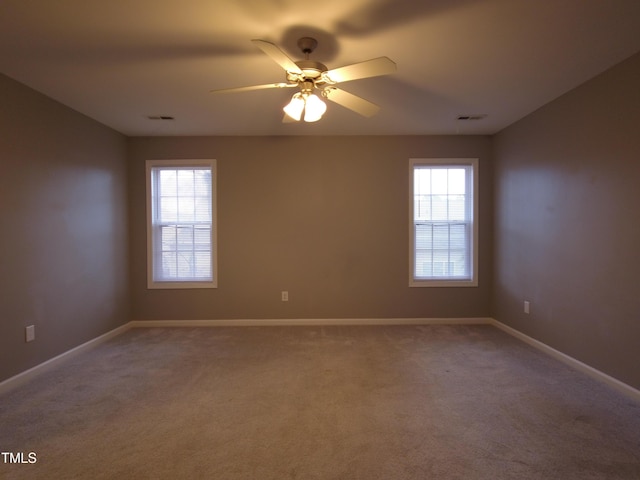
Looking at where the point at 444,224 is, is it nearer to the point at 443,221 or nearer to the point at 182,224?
the point at 443,221

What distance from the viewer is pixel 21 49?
2180 mm

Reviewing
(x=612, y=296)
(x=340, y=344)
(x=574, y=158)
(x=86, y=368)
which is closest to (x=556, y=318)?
(x=612, y=296)

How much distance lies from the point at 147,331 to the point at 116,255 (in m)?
1.02

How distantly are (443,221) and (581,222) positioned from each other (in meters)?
1.60

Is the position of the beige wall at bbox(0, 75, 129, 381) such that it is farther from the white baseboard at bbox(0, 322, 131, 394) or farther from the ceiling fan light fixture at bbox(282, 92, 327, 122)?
the ceiling fan light fixture at bbox(282, 92, 327, 122)

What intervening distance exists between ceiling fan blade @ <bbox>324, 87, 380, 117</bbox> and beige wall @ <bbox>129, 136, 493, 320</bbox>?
175 cm

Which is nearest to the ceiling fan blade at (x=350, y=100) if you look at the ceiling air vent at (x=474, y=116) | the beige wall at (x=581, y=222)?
the ceiling air vent at (x=474, y=116)

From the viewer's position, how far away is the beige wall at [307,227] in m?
4.17

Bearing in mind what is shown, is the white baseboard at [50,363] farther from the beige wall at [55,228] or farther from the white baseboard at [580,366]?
the white baseboard at [580,366]

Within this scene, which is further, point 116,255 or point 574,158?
point 116,255

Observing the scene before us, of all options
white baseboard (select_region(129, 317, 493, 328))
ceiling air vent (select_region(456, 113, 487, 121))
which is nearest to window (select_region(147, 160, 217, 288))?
white baseboard (select_region(129, 317, 493, 328))

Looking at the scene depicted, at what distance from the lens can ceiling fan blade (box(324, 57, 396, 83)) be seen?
178 centimetres

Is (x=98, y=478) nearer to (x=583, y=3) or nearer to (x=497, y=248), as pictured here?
(x=583, y=3)

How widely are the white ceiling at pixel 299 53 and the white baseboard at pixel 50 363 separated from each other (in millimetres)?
2433
